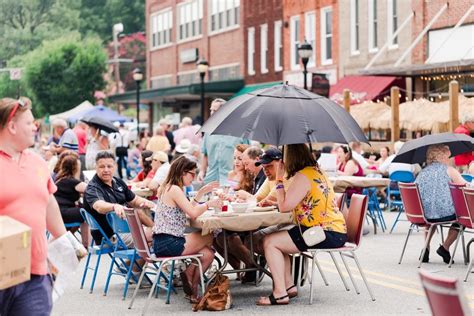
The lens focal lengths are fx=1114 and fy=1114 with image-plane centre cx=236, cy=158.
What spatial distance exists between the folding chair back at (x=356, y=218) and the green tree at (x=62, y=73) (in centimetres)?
6424

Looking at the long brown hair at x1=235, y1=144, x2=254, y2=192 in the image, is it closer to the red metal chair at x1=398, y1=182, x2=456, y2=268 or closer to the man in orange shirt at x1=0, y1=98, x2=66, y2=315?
the red metal chair at x1=398, y1=182, x2=456, y2=268

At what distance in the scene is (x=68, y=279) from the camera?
6.52 m

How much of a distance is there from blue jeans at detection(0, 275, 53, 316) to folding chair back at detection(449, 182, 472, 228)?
7383 mm

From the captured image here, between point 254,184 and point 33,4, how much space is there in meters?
64.8

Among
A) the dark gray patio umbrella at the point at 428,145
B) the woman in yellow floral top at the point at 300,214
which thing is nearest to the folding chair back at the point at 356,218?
the woman in yellow floral top at the point at 300,214

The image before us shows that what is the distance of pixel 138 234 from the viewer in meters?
10.6

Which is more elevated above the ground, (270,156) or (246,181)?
(270,156)

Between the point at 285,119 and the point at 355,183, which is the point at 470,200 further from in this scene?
the point at 355,183

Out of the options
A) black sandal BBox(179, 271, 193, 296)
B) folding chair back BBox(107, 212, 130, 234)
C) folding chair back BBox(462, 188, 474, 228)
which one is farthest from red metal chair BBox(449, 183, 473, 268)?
folding chair back BBox(107, 212, 130, 234)

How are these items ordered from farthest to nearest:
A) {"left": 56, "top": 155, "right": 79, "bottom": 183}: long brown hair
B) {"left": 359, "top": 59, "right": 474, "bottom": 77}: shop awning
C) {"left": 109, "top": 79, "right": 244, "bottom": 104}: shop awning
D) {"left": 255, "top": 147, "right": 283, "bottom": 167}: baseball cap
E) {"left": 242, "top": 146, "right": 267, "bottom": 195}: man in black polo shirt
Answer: {"left": 109, "top": 79, "right": 244, "bottom": 104}: shop awning, {"left": 359, "top": 59, "right": 474, "bottom": 77}: shop awning, {"left": 56, "top": 155, "right": 79, "bottom": 183}: long brown hair, {"left": 242, "top": 146, "right": 267, "bottom": 195}: man in black polo shirt, {"left": 255, "top": 147, "right": 283, "bottom": 167}: baseball cap

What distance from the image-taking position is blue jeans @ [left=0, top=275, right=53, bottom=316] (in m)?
6.00

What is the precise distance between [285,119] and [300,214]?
929 millimetres

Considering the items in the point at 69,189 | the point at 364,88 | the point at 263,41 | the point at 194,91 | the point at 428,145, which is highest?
the point at 263,41

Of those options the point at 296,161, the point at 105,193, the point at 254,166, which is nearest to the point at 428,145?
the point at 254,166
